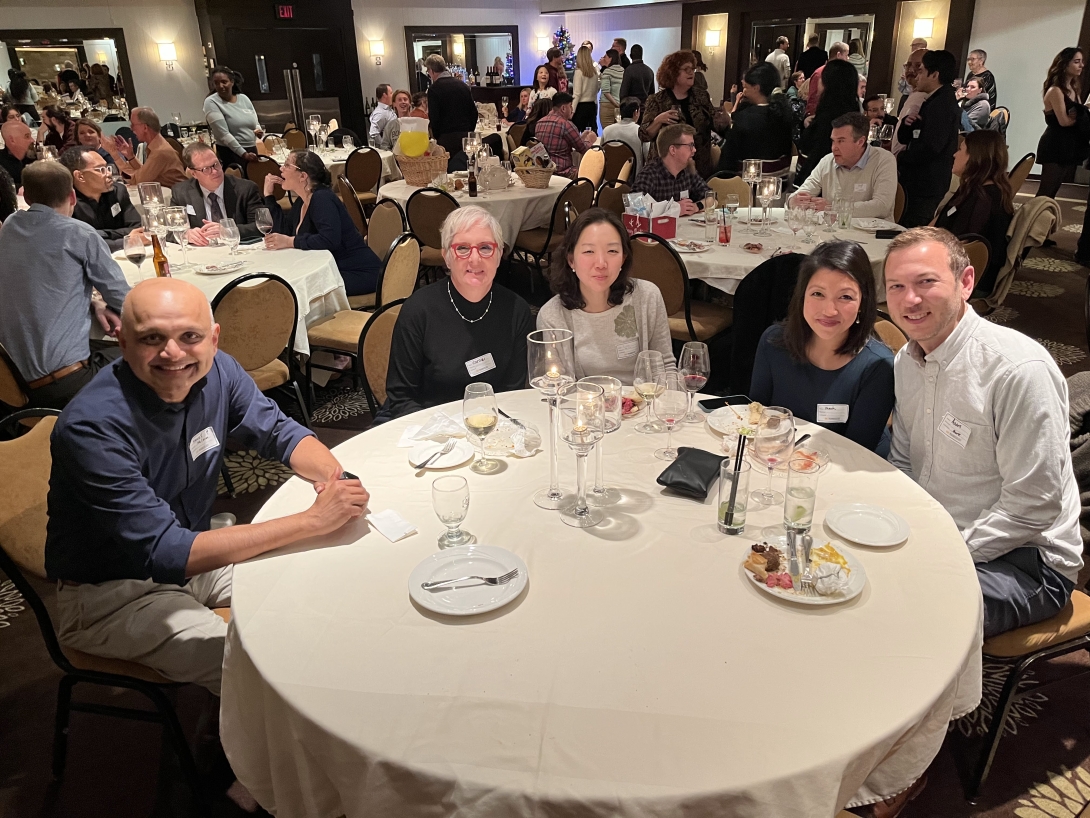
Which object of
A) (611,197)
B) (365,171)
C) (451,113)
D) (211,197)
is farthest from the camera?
(451,113)

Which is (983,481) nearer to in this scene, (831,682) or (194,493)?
(831,682)

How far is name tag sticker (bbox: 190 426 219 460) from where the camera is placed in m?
1.91

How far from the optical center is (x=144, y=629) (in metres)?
1.79

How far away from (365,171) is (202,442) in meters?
6.89

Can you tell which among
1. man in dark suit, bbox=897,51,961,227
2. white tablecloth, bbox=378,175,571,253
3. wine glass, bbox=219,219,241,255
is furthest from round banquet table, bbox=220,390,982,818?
man in dark suit, bbox=897,51,961,227

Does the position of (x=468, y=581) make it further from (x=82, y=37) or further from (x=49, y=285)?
(x=82, y=37)

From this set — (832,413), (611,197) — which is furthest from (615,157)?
(832,413)

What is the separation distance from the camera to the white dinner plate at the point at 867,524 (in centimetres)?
159

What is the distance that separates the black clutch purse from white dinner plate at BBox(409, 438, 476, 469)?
20.8 inches

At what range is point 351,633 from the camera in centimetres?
139

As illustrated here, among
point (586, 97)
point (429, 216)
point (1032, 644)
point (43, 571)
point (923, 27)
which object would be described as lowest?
point (1032, 644)

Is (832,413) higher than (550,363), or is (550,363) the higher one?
(550,363)

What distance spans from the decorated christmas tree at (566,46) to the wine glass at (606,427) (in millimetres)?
16017

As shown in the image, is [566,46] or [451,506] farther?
[566,46]
